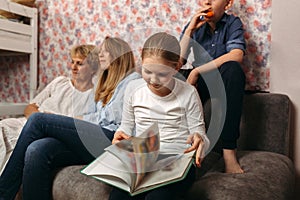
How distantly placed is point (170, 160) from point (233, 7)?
1.01m

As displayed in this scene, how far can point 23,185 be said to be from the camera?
1.15 metres

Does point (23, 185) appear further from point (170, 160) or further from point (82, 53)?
point (82, 53)

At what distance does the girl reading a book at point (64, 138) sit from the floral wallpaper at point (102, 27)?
215mm

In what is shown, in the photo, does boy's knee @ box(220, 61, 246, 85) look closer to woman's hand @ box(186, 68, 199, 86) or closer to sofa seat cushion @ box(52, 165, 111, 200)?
woman's hand @ box(186, 68, 199, 86)

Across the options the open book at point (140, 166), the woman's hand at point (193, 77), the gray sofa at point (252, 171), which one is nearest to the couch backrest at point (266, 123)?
the gray sofa at point (252, 171)

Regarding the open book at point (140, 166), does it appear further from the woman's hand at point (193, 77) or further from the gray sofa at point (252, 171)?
the woman's hand at point (193, 77)

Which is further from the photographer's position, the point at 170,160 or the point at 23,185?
the point at 23,185

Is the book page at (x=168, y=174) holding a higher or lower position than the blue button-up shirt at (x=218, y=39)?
lower

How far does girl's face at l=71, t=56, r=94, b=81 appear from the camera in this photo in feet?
5.21

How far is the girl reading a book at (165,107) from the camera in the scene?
990mm

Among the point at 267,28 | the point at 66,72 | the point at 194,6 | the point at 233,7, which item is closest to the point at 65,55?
the point at 66,72

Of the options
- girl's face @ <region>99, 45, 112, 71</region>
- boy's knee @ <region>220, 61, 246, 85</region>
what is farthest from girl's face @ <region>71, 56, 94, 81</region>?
boy's knee @ <region>220, 61, 246, 85</region>

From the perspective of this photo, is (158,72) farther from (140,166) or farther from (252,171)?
(252,171)

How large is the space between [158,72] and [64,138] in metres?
0.45
